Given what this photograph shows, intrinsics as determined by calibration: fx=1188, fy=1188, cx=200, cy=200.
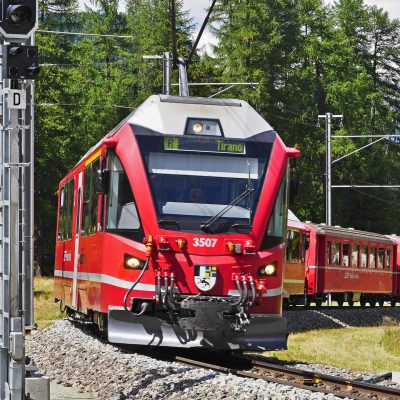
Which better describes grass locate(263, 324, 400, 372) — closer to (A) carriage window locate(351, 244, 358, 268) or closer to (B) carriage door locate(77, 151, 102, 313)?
(B) carriage door locate(77, 151, 102, 313)

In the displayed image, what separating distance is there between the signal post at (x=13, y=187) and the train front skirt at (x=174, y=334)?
422cm

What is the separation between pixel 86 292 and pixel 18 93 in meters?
8.23

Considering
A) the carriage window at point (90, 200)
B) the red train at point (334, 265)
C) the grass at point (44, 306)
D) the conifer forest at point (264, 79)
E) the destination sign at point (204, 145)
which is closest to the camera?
the destination sign at point (204, 145)

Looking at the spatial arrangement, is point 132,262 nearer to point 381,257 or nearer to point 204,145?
point 204,145

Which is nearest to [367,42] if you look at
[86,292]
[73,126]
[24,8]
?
[73,126]

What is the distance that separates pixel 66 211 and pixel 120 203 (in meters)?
7.20

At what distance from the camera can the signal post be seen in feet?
36.5

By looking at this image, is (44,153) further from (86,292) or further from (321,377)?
(321,377)

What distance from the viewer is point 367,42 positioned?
76.8m

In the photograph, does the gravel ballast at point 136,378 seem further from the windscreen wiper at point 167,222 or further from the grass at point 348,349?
the grass at point 348,349

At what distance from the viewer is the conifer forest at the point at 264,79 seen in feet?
191

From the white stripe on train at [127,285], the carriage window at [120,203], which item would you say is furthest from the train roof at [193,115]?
the white stripe on train at [127,285]

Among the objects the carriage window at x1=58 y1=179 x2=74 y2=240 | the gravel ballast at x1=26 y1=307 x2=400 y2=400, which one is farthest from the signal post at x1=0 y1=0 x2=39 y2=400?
the carriage window at x1=58 y1=179 x2=74 y2=240

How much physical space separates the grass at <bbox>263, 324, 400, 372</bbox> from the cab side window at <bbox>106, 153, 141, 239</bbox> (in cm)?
502
